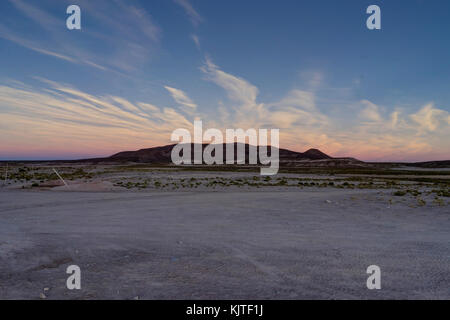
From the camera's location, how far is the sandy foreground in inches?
192

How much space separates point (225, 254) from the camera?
22.5 feet

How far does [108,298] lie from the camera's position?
460 centimetres

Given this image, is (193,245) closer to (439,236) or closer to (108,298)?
(108,298)

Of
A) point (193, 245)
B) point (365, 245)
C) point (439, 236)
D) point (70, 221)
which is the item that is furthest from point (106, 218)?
point (439, 236)

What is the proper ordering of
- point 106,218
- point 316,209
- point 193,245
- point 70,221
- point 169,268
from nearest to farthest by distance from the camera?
point 169,268 < point 193,245 < point 70,221 < point 106,218 < point 316,209

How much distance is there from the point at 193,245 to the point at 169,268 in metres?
1.77

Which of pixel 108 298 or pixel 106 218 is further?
pixel 106 218

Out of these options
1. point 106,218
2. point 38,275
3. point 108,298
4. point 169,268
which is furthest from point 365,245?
point 106,218

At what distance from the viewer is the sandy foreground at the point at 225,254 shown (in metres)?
4.89
